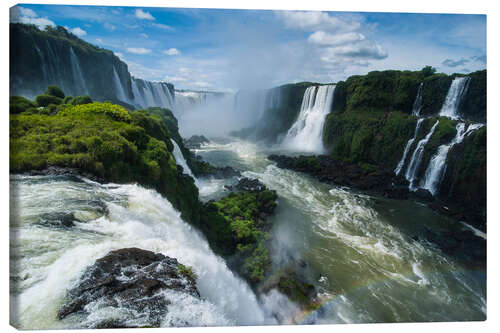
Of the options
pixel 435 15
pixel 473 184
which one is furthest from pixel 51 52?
pixel 473 184

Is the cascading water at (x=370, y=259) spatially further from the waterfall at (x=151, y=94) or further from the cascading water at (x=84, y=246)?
the waterfall at (x=151, y=94)

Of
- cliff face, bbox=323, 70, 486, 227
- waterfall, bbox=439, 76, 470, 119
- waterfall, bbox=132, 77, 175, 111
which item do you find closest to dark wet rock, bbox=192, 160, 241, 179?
cliff face, bbox=323, 70, 486, 227

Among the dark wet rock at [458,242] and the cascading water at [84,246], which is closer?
the cascading water at [84,246]

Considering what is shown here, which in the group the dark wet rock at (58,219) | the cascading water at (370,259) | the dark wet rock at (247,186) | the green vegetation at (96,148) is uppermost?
the green vegetation at (96,148)

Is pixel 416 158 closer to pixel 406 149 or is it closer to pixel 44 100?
pixel 406 149

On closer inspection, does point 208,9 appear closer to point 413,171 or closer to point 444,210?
point 444,210

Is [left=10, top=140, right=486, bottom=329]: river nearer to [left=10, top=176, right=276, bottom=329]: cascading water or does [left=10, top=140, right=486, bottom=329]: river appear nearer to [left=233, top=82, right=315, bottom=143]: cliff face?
[left=10, top=176, right=276, bottom=329]: cascading water

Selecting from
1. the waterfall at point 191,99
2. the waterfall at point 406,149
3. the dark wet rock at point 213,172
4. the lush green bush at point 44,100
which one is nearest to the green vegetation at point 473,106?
the waterfall at point 406,149
